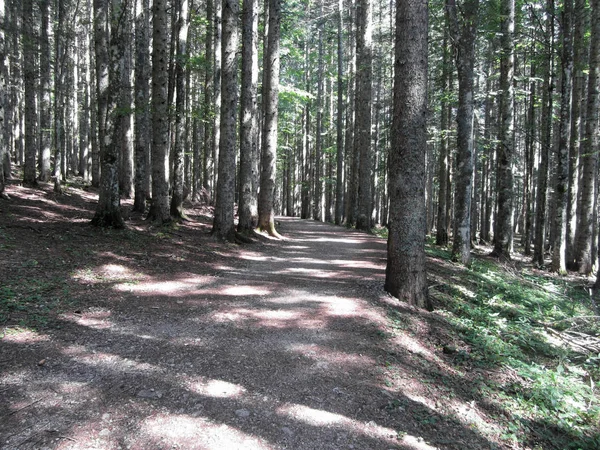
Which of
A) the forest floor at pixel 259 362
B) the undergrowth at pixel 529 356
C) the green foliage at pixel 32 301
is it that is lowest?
the undergrowth at pixel 529 356

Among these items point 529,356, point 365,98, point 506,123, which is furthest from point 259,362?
point 365,98

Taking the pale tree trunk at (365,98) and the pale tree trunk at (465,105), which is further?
the pale tree trunk at (365,98)

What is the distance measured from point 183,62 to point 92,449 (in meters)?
13.3

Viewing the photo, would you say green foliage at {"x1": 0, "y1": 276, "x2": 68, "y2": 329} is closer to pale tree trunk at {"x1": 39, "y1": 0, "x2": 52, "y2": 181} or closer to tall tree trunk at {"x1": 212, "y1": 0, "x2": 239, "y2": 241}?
tall tree trunk at {"x1": 212, "y1": 0, "x2": 239, "y2": 241}

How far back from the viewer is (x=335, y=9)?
25516 mm

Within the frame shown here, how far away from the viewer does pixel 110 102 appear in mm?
9992

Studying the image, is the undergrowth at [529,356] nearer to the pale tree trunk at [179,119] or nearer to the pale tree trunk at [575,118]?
the pale tree trunk at [575,118]

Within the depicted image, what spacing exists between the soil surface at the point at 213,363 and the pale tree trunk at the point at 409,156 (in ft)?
1.99

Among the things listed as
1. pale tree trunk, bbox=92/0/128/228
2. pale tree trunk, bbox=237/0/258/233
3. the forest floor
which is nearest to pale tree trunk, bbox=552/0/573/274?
the forest floor

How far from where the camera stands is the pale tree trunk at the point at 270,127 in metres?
14.5

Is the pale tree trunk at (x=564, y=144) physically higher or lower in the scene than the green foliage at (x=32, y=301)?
higher

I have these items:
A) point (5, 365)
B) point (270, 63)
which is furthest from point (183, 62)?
point (5, 365)

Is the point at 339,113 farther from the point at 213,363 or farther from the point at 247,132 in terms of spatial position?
the point at 213,363

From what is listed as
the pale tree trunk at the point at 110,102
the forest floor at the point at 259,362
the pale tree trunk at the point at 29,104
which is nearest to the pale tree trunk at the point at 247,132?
the pale tree trunk at the point at 110,102
